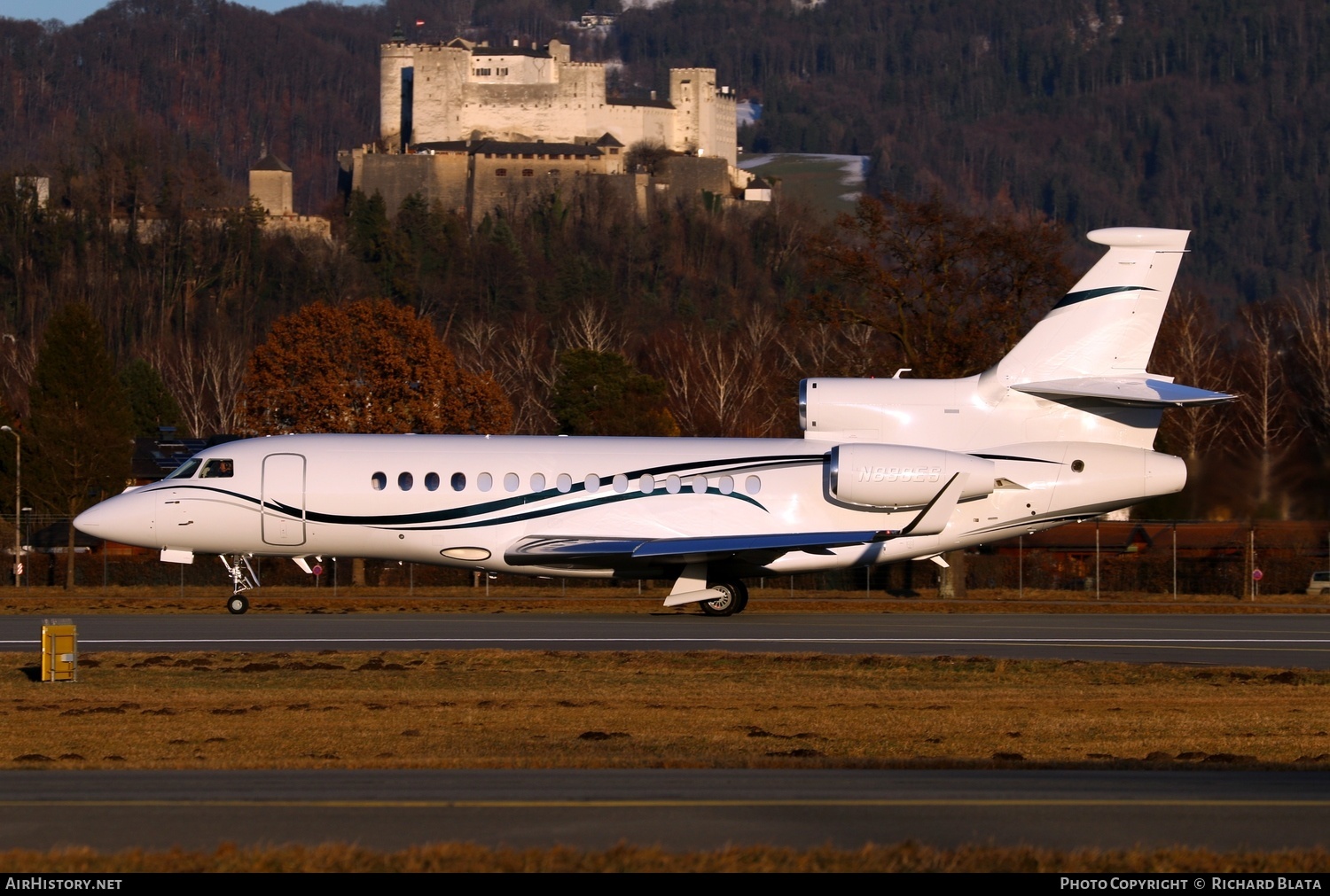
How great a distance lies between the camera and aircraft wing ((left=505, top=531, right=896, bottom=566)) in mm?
27767

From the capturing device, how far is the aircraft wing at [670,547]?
91.1 feet

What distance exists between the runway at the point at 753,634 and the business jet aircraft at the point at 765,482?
3.78 ft

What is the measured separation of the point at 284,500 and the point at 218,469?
4.46ft

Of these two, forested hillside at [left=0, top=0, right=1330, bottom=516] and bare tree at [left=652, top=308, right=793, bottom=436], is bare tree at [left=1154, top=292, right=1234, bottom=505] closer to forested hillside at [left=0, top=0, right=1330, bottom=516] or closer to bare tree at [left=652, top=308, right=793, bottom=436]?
forested hillside at [left=0, top=0, right=1330, bottom=516]

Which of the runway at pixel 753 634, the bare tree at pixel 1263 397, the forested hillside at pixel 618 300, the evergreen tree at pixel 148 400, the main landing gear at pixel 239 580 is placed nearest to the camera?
the runway at pixel 753 634

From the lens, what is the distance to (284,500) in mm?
28812

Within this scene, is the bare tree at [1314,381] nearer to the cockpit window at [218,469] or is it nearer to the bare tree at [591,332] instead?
the cockpit window at [218,469]

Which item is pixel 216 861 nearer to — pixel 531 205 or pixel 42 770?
pixel 42 770

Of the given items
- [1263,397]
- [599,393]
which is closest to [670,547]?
[1263,397]

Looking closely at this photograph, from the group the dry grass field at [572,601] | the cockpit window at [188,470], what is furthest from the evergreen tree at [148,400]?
the cockpit window at [188,470]

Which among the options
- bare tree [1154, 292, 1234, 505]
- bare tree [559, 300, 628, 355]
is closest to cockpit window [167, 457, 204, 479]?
bare tree [1154, 292, 1234, 505]

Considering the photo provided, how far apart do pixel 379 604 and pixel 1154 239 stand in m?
15.8

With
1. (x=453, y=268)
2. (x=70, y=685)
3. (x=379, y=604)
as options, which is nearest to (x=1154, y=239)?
(x=379, y=604)

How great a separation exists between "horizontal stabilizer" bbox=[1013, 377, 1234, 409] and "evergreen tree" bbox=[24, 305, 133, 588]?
24814 mm
